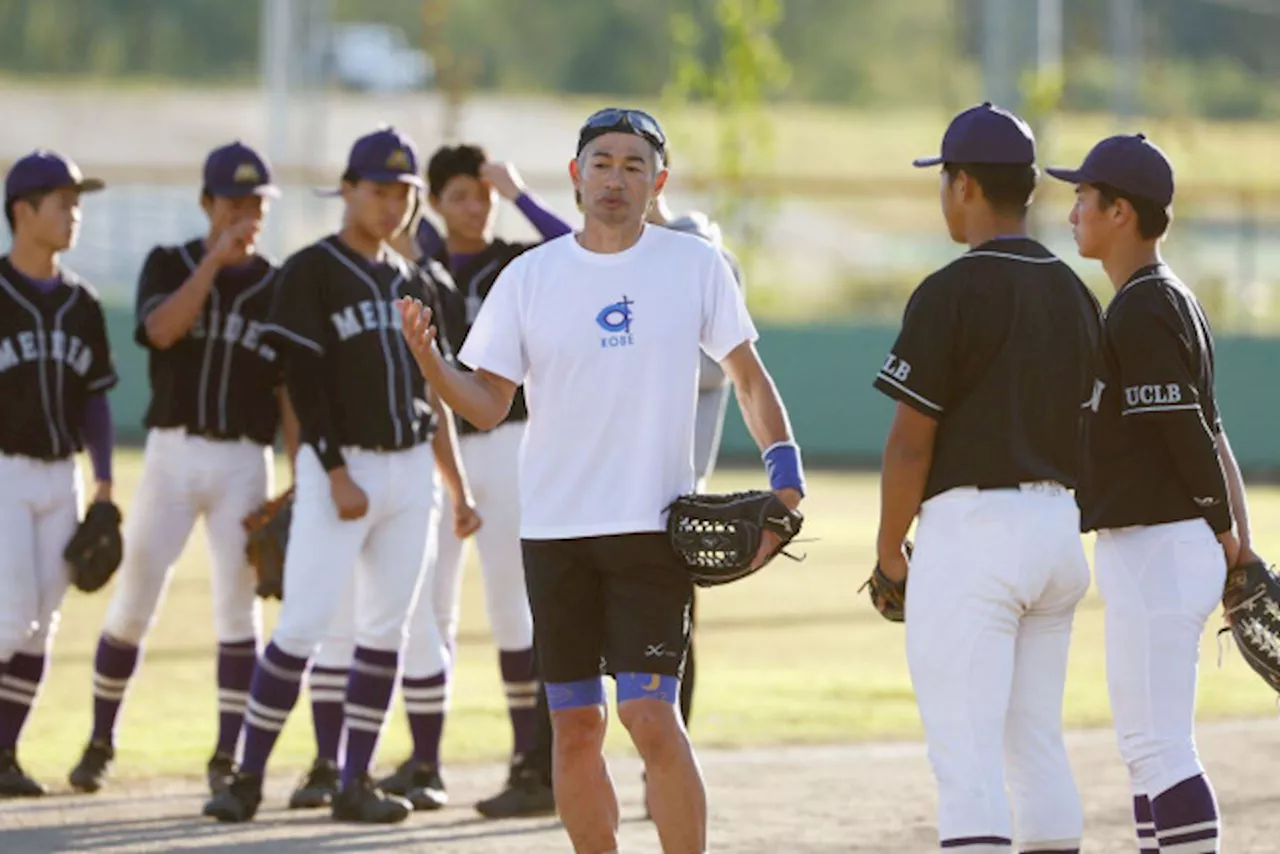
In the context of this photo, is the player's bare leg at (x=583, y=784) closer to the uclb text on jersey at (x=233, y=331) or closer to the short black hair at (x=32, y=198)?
the uclb text on jersey at (x=233, y=331)

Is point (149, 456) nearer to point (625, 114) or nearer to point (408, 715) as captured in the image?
point (408, 715)

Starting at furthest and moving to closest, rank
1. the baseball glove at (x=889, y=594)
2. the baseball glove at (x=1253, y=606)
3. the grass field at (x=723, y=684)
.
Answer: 1. the grass field at (x=723, y=684)
2. the baseball glove at (x=1253, y=606)
3. the baseball glove at (x=889, y=594)

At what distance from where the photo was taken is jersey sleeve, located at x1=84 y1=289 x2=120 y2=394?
8.55 meters

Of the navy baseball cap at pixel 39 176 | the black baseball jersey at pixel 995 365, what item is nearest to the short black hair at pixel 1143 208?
the black baseball jersey at pixel 995 365

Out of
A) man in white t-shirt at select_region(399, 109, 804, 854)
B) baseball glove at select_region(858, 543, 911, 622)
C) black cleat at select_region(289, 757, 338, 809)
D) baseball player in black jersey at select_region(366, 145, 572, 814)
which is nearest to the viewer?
baseball glove at select_region(858, 543, 911, 622)

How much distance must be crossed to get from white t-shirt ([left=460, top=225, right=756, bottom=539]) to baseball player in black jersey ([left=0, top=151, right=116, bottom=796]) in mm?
2815

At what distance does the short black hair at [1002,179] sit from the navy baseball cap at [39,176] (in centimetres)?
394

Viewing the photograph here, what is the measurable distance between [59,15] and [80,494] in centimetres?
4878

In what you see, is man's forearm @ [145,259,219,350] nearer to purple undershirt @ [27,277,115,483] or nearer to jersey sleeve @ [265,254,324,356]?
purple undershirt @ [27,277,115,483]

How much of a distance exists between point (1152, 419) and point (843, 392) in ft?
71.7

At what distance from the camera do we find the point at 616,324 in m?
6.00

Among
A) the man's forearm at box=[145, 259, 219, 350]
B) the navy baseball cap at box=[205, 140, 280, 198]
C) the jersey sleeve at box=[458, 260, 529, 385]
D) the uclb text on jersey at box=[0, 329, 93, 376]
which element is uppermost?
the navy baseball cap at box=[205, 140, 280, 198]

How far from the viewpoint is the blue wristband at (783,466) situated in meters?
6.04

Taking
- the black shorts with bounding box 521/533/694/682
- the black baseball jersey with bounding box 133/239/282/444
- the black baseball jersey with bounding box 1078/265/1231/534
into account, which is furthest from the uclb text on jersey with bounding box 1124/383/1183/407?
the black baseball jersey with bounding box 133/239/282/444
